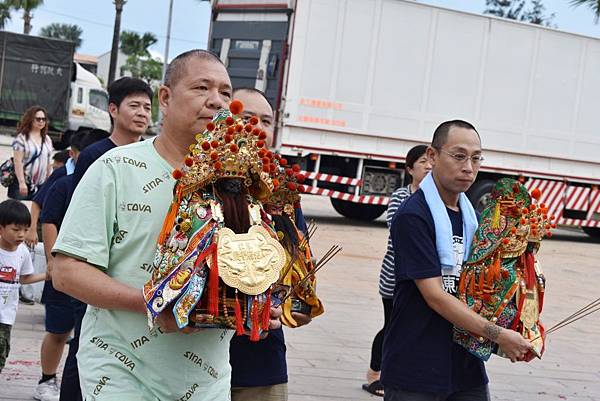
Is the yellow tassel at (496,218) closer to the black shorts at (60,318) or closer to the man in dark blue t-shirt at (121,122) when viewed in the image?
the man in dark blue t-shirt at (121,122)

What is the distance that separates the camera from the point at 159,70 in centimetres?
6725

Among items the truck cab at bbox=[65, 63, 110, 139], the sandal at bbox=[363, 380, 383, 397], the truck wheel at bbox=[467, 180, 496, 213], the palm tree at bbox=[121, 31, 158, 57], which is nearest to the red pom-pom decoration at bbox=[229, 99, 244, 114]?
the sandal at bbox=[363, 380, 383, 397]

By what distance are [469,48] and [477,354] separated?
50.9 ft

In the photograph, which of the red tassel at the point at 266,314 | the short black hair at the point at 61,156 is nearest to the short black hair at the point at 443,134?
the red tassel at the point at 266,314

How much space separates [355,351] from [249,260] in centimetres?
583

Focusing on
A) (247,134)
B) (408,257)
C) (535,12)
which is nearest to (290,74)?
(408,257)

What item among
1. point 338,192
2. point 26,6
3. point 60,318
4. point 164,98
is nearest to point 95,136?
point 60,318

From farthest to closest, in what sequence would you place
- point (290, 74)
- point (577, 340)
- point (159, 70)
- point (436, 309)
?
point (159, 70)
point (290, 74)
point (577, 340)
point (436, 309)

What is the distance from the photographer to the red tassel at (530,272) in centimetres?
403

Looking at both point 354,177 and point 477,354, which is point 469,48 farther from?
point 477,354

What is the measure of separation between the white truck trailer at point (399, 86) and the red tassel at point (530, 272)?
43.6 feet


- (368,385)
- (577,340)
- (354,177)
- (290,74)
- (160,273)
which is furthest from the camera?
(354,177)

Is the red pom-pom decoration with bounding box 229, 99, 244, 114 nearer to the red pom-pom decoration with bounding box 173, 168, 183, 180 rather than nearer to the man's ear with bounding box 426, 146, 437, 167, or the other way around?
the red pom-pom decoration with bounding box 173, 168, 183, 180

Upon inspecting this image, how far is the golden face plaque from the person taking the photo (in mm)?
2633
